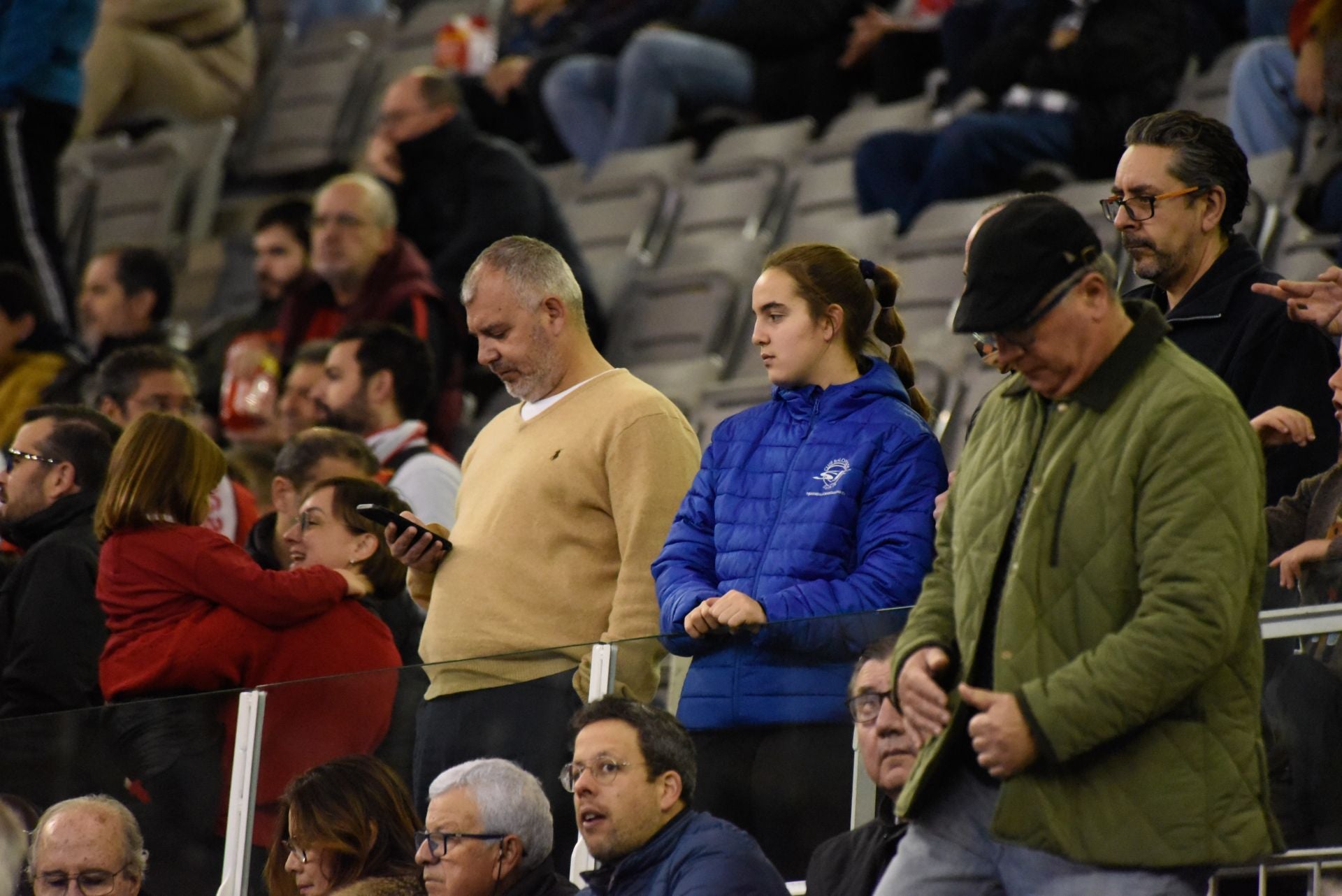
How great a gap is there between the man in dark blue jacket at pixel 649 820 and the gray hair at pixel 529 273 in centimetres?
97

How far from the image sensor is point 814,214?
25.5ft

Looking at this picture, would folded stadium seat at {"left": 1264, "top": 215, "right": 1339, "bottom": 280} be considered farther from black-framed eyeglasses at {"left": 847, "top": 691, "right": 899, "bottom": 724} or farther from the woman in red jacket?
the woman in red jacket

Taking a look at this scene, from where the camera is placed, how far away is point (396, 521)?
4.11m

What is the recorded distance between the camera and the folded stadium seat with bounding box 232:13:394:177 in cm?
992

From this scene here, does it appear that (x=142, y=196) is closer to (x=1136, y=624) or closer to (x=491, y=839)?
(x=491, y=839)

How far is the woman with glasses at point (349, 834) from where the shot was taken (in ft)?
12.8

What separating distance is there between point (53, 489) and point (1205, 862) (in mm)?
3314

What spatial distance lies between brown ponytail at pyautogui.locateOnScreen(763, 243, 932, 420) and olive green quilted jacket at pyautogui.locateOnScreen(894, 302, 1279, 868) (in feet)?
4.21

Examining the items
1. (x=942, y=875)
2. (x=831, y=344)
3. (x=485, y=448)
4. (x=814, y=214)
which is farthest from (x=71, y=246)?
(x=942, y=875)

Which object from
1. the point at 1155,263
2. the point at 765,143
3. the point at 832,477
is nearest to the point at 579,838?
the point at 832,477

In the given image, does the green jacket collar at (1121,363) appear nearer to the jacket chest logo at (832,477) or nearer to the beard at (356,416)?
the jacket chest logo at (832,477)

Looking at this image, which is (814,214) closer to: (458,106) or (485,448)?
(458,106)

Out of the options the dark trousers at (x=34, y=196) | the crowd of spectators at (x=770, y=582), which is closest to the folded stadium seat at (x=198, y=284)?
the dark trousers at (x=34, y=196)

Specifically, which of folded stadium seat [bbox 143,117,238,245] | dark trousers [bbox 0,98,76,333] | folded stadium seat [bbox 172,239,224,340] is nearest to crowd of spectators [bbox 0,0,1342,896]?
dark trousers [bbox 0,98,76,333]
